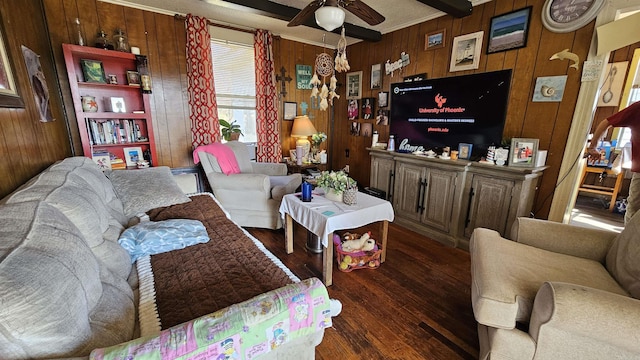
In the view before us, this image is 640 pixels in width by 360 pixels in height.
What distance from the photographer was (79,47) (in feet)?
7.82

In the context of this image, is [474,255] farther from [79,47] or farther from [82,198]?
[79,47]

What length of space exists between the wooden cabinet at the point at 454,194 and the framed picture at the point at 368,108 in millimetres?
820

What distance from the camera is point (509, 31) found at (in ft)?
7.89

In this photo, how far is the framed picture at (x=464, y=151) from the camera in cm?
259

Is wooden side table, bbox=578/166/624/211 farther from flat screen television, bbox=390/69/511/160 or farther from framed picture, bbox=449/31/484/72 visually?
framed picture, bbox=449/31/484/72

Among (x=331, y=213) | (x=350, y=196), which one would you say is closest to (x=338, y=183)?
(x=350, y=196)

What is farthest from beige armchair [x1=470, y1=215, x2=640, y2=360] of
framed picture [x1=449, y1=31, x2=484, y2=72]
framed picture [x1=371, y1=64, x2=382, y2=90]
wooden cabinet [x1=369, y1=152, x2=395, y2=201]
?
framed picture [x1=371, y1=64, x2=382, y2=90]

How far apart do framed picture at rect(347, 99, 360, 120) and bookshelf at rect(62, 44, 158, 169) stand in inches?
109

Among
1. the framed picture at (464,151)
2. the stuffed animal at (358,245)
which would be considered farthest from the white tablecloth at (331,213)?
the framed picture at (464,151)

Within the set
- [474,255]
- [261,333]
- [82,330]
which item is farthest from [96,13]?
[474,255]

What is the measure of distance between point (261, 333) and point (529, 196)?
2562 mm

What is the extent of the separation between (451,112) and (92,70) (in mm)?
3736

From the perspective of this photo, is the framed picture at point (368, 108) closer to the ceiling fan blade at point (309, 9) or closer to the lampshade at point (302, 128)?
the lampshade at point (302, 128)

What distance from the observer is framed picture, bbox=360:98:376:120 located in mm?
3811
